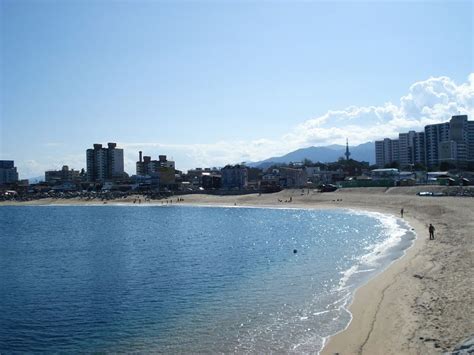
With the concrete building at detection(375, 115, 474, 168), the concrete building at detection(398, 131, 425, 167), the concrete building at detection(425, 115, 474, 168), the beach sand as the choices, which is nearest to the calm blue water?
the beach sand

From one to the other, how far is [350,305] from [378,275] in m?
6.00

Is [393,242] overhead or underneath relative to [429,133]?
underneath

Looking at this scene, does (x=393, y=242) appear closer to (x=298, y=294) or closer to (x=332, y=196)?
(x=298, y=294)

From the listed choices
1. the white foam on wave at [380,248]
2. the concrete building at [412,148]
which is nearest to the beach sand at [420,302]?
the white foam on wave at [380,248]

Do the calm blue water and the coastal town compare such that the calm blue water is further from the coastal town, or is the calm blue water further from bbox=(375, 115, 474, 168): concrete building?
bbox=(375, 115, 474, 168): concrete building

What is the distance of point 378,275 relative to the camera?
2414 cm

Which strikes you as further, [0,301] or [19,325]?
[0,301]

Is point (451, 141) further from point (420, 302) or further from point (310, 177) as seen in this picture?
point (420, 302)

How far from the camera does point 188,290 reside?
911 inches

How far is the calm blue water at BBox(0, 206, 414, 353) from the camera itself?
635 inches

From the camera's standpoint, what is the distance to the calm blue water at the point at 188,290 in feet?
52.9

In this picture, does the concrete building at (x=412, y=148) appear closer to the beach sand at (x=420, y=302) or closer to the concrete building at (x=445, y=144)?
the concrete building at (x=445, y=144)

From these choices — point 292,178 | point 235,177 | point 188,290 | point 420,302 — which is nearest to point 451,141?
point 292,178

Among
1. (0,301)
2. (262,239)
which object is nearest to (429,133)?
(262,239)
